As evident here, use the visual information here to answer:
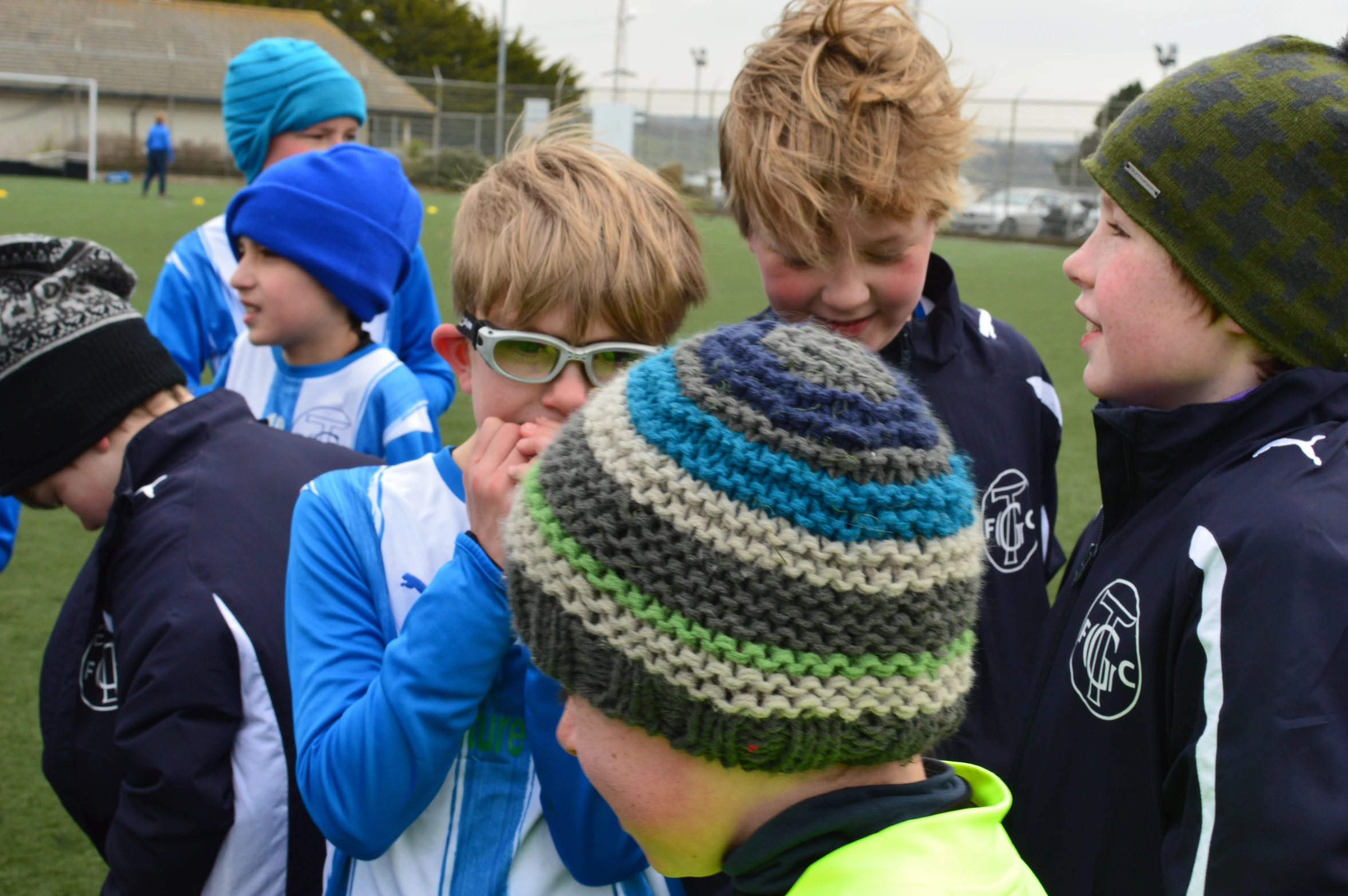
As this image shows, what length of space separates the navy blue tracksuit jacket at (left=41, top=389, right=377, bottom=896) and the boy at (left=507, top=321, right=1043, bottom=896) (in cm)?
94

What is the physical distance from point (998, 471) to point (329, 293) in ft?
6.09

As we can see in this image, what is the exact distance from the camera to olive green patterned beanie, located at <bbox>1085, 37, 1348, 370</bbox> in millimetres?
1667

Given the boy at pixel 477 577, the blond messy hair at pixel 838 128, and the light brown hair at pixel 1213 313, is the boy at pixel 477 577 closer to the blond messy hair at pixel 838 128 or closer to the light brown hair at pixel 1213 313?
the blond messy hair at pixel 838 128

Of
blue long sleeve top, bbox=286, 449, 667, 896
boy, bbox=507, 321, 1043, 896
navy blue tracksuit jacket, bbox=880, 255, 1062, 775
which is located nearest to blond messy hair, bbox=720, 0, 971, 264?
navy blue tracksuit jacket, bbox=880, 255, 1062, 775

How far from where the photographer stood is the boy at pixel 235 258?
11.5 ft

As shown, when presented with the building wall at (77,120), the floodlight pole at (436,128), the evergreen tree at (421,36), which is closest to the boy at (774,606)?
the floodlight pole at (436,128)

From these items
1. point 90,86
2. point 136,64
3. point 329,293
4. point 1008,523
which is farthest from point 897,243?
point 136,64

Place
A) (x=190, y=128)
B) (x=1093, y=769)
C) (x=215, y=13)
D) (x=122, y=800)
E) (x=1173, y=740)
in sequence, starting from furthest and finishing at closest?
(x=215, y=13), (x=190, y=128), (x=122, y=800), (x=1093, y=769), (x=1173, y=740)

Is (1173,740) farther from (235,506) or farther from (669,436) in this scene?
(235,506)

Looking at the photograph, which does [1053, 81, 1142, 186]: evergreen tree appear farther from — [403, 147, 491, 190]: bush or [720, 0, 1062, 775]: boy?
[720, 0, 1062, 775]: boy

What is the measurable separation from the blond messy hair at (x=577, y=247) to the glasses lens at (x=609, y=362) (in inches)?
1.5

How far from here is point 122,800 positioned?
71.9 inches

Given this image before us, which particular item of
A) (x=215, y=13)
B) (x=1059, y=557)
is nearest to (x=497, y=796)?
(x=1059, y=557)

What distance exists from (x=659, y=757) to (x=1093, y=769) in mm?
905
